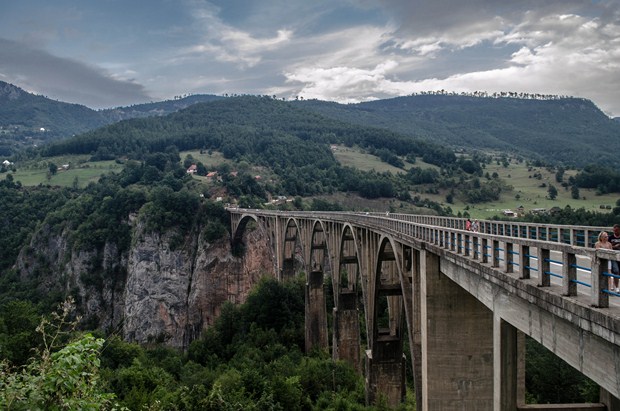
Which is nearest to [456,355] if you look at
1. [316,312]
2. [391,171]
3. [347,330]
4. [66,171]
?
[347,330]

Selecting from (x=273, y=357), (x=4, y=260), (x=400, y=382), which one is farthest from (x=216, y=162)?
(x=400, y=382)

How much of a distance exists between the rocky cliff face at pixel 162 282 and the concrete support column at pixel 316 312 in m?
32.7

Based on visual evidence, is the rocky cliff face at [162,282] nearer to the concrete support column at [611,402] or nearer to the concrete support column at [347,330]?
the concrete support column at [347,330]

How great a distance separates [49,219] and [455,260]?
10100 centimetres

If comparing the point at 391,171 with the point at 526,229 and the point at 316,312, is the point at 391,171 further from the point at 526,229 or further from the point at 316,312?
the point at 526,229

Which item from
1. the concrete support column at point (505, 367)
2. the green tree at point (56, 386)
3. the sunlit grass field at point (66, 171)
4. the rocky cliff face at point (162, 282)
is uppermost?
the sunlit grass field at point (66, 171)

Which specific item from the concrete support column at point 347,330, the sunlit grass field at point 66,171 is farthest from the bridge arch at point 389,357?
the sunlit grass field at point 66,171

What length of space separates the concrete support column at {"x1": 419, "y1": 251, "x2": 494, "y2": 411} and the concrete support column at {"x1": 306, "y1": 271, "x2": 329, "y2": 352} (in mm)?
34140

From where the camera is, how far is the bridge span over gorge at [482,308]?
326 inches

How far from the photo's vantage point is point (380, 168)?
168m

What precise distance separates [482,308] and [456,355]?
5.96 feet

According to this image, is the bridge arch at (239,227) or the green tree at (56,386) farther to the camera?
the bridge arch at (239,227)

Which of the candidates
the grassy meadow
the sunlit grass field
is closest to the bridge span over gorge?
the grassy meadow

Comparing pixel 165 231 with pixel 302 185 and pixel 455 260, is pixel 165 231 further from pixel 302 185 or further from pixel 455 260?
pixel 455 260
